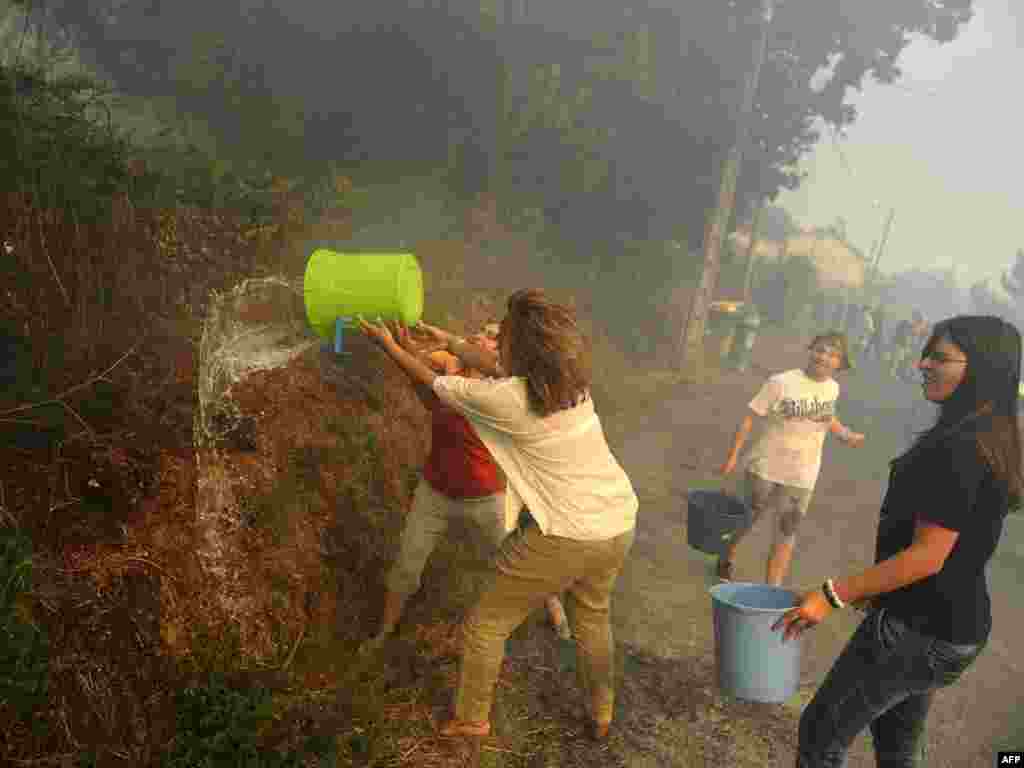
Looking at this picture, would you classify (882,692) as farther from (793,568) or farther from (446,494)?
(793,568)

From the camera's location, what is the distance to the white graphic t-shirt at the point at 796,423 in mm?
4977

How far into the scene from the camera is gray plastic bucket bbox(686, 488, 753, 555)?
5.30 metres

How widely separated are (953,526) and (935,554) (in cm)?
10

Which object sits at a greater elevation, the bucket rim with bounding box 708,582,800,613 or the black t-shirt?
the black t-shirt

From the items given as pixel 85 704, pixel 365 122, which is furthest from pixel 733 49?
pixel 85 704

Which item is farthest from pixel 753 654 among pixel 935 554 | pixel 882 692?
pixel 935 554

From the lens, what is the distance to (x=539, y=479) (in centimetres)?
275

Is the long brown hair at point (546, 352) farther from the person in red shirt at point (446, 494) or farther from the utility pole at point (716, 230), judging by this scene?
the utility pole at point (716, 230)

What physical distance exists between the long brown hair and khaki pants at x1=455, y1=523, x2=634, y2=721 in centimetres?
55

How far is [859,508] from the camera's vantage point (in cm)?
Result: 913

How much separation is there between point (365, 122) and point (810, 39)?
10905 millimetres

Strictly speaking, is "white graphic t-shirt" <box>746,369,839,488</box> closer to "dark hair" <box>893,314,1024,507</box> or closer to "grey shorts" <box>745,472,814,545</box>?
"grey shorts" <box>745,472,814,545</box>

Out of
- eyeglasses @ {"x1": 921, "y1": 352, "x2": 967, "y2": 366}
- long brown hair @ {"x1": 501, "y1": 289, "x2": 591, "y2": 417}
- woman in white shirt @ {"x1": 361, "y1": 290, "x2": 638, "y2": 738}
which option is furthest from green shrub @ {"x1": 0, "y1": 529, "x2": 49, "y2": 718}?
eyeglasses @ {"x1": 921, "y1": 352, "x2": 967, "y2": 366}

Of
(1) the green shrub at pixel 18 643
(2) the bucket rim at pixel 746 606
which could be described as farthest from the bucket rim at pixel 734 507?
(1) the green shrub at pixel 18 643
